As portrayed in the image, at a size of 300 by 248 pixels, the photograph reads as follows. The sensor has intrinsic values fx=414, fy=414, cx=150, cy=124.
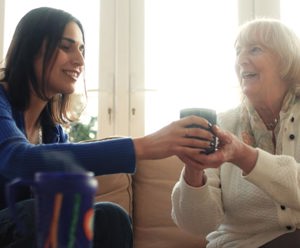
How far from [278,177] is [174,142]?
0.34m

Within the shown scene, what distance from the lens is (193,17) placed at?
7.98ft

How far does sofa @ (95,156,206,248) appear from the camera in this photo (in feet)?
5.89

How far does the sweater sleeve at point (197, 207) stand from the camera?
120cm

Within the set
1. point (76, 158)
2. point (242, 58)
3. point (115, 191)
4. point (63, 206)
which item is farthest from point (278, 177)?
point (115, 191)

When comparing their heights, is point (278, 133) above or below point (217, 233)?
above

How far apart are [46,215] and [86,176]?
67 mm

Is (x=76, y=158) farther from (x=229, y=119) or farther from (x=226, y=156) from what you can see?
(x=229, y=119)

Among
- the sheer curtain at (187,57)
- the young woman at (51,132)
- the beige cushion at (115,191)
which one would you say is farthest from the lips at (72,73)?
the sheer curtain at (187,57)

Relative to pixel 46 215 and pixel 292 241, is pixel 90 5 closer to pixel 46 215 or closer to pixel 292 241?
pixel 292 241

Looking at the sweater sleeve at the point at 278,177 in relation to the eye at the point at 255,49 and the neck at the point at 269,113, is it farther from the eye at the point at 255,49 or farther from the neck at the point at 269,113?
the eye at the point at 255,49

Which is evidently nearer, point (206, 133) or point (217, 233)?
point (206, 133)

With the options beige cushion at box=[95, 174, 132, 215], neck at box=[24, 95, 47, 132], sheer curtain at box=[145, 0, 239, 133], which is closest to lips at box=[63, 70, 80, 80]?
neck at box=[24, 95, 47, 132]

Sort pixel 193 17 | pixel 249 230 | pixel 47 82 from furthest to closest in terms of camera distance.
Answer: pixel 193 17, pixel 47 82, pixel 249 230

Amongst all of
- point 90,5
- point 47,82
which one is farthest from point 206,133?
point 90,5
